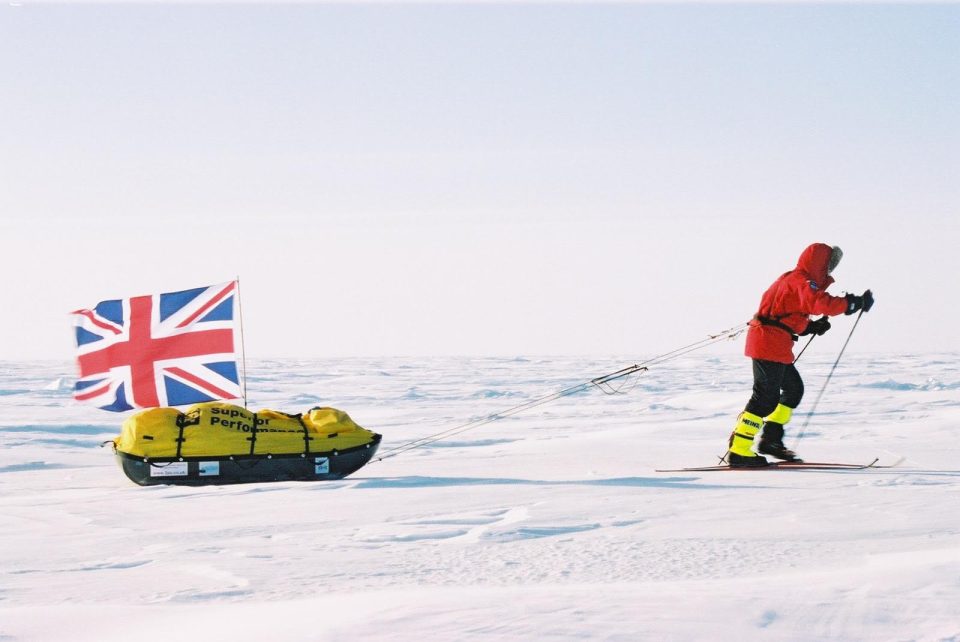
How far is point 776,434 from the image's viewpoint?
22.2 ft

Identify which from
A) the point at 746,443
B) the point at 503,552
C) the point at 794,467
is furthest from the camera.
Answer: the point at 746,443

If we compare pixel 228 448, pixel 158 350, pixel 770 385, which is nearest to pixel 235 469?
pixel 228 448

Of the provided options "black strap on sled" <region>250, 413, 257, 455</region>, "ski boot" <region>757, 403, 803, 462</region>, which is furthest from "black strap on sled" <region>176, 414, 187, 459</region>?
"ski boot" <region>757, 403, 803, 462</region>

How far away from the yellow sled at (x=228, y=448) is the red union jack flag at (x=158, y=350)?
1.22ft

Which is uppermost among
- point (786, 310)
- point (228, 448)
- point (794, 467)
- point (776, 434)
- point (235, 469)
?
point (786, 310)

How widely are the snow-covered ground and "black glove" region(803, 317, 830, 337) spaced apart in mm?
1051

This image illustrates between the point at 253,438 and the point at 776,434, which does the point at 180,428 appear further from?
the point at 776,434

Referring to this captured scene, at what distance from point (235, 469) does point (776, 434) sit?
387 cm

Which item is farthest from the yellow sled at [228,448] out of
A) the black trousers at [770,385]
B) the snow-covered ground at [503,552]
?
the black trousers at [770,385]

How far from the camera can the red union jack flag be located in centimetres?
656

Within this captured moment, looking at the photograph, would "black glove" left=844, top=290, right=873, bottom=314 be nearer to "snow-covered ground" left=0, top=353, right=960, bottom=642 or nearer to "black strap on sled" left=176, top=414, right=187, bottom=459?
"snow-covered ground" left=0, top=353, right=960, bottom=642

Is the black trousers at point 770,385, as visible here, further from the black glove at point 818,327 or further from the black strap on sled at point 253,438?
the black strap on sled at point 253,438

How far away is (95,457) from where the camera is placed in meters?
9.67

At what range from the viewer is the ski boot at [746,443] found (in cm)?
644
